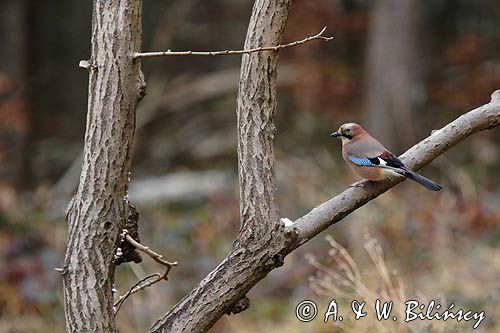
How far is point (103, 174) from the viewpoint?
2293mm

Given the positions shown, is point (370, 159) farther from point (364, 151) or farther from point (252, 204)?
point (252, 204)

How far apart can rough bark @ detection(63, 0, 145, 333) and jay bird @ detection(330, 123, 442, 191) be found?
715mm

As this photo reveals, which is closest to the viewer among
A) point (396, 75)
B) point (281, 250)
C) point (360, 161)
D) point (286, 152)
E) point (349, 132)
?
point (281, 250)

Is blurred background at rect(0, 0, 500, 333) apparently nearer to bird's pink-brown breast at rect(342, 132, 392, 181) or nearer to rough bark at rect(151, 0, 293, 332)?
bird's pink-brown breast at rect(342, 132, 392, 181)

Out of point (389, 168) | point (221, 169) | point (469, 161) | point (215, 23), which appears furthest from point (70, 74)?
point (389, 168)

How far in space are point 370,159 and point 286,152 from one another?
19.3 feet

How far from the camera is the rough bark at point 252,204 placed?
226 centimetres

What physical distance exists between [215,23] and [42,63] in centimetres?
241

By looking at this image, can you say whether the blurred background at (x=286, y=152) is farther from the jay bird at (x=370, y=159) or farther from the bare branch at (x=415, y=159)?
the bare branch at (x=415, y=159)

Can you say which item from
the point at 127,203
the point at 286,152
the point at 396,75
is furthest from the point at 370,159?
the point at 286,152

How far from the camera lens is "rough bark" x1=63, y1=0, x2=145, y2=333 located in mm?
2285

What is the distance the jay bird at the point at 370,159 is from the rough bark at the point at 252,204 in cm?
31

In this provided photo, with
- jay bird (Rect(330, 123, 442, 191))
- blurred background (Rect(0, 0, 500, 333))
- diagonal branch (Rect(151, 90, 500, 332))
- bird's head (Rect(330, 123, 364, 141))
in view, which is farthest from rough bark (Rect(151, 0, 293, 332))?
blurred background (Rect(0, 0, 500, 333))

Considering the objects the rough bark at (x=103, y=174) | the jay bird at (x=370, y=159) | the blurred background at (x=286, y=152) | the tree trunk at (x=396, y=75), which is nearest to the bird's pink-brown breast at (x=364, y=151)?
the jay bird at (x=370, y=159)
